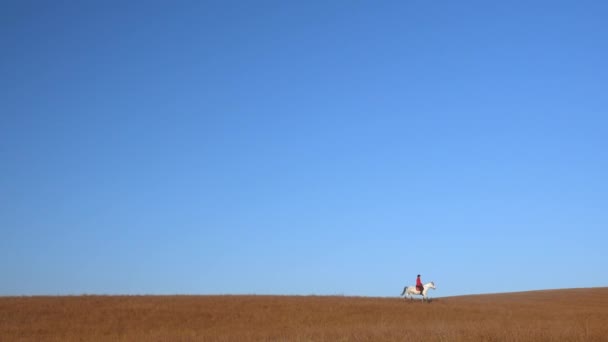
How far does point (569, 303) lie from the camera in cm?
4031

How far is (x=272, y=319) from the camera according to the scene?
2988cm

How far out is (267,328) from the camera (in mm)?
26312

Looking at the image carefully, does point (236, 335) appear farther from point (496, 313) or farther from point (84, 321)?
point (496, 313)

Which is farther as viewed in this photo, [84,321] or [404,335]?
[84,321]

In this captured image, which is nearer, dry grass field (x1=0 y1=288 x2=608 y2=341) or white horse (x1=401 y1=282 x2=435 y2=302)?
dry grass field (x1=0 y1=288 x2=608 y2=341)

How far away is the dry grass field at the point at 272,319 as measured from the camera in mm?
21203

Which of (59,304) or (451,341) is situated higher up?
(59,304)

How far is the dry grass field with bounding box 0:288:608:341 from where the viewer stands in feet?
69.6

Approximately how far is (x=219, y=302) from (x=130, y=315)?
555 cm

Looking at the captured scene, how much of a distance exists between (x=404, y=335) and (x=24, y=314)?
19.7 m

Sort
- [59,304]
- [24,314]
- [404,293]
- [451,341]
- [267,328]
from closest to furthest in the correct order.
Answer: [451,341], [267,328], [24,314], [59,304], [404,293]

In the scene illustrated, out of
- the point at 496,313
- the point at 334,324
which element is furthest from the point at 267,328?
the point at 496,313

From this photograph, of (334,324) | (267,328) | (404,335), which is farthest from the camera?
(334,324)

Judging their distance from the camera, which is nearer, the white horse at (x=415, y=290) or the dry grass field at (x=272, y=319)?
the dry grass field at (x=272, y=319)
